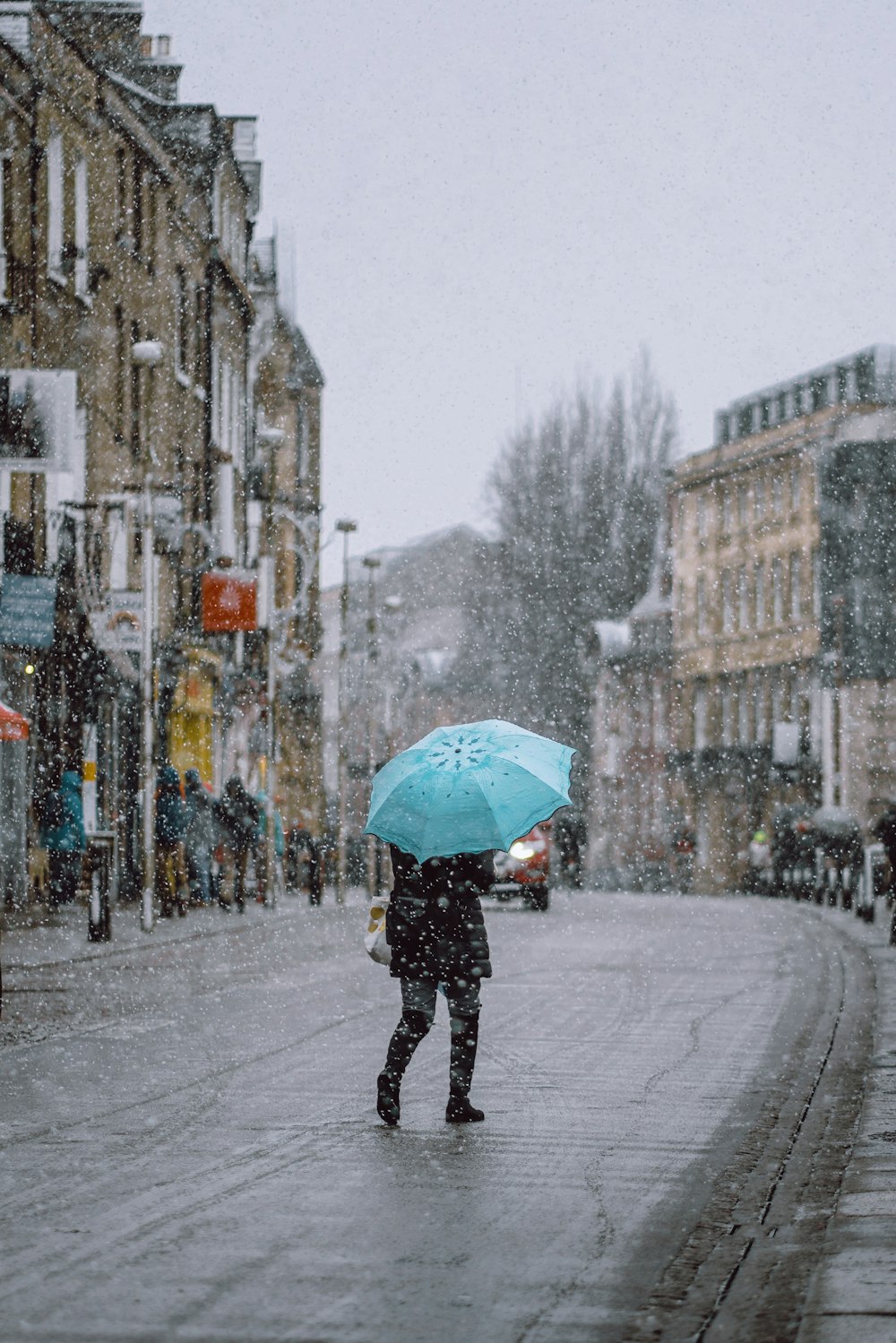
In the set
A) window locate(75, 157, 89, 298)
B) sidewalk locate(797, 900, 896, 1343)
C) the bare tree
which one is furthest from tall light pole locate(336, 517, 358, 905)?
the bare tree

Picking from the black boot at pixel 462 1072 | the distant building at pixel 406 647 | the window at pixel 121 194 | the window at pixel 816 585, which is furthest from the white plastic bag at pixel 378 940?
the distant building at pixel 406 647

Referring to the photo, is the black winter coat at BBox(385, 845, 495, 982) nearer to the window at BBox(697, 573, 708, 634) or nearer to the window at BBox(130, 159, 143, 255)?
the window at BBox(130, 159, 143, 255)

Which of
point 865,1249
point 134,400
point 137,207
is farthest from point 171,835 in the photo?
point 865,1249

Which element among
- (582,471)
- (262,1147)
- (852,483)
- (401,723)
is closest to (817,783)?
(852,483)

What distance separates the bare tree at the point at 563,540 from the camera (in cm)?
7988

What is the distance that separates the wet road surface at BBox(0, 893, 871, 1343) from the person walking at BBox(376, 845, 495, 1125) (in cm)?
37

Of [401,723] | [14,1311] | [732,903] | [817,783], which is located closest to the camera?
[14,1311]

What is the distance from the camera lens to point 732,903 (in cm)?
4741

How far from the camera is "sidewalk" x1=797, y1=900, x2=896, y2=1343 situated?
6.38 metres

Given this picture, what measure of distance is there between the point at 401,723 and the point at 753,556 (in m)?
24.9

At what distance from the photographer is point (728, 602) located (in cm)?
8275

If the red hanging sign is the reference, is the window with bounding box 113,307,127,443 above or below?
above

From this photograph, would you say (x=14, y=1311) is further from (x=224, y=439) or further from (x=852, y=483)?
(x=852, y=483)

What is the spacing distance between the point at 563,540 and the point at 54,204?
47.5 m
